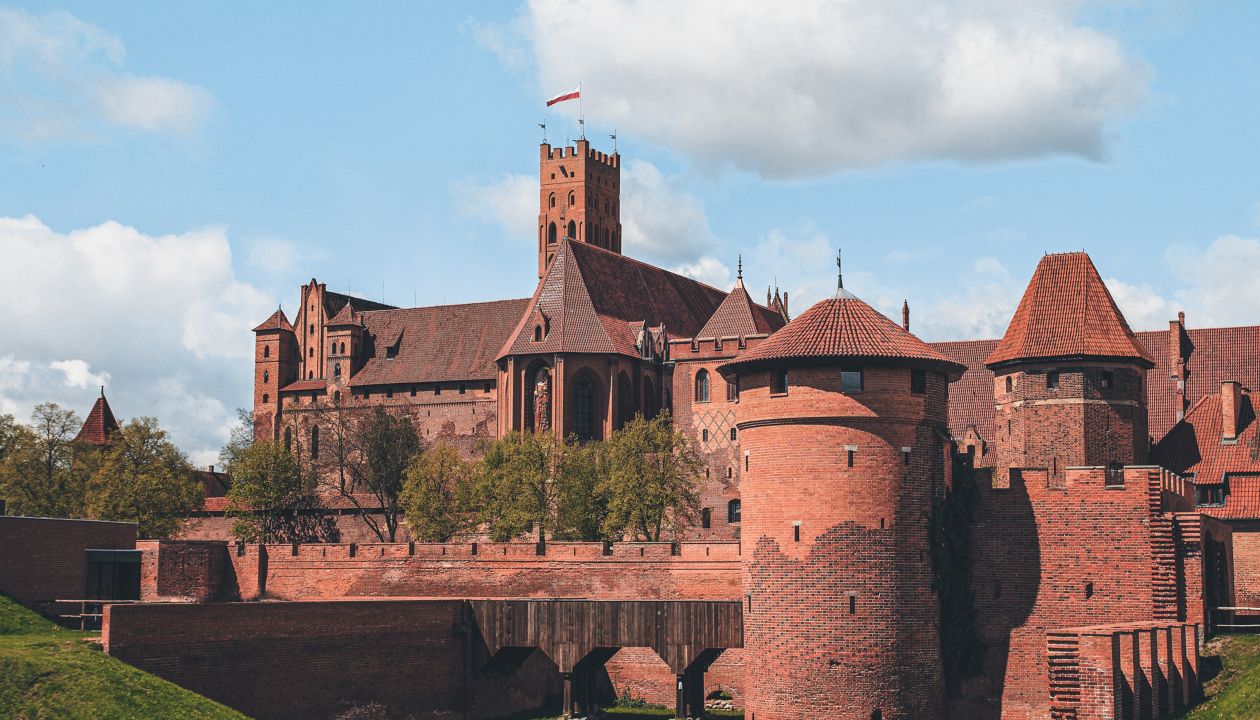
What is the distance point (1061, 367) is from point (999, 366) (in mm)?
2385

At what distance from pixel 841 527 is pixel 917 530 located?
216 centimetres

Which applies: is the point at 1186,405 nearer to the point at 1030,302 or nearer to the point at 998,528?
the point at 1030,302

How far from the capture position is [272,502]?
264ft

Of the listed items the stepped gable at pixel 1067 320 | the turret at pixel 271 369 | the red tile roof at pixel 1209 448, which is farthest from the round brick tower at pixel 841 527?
the turret at pixel 271 369

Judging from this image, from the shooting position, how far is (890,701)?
39.2m

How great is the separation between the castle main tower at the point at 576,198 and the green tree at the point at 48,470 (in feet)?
134

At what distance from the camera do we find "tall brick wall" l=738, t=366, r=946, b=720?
39.4m

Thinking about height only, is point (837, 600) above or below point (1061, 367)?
below

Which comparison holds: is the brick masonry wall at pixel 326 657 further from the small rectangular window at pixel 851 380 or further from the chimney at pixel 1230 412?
the chimney at pixel 1230 412

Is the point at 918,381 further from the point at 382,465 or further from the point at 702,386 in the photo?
the point at 382,465

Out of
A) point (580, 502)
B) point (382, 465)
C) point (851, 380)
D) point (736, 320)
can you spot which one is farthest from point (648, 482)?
point (851, 380)

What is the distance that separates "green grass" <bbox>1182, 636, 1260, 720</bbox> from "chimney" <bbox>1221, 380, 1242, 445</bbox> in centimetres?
1458

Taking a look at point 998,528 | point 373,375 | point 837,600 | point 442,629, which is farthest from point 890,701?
point 373,375

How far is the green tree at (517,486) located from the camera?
215 feet
